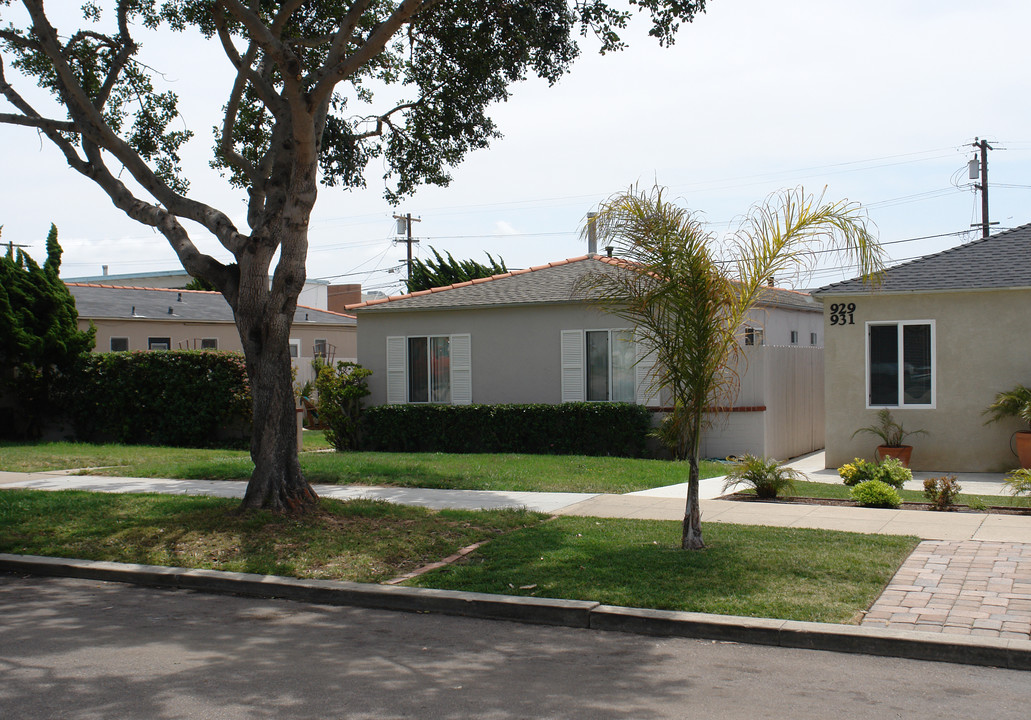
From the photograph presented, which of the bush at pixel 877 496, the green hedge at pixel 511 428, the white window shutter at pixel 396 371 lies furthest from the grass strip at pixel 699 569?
the white window shutter at pixel 396 371

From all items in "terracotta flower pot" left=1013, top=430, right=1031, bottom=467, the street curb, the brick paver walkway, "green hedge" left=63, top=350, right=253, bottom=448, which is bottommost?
the street curb

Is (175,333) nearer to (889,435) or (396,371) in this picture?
(396,371)

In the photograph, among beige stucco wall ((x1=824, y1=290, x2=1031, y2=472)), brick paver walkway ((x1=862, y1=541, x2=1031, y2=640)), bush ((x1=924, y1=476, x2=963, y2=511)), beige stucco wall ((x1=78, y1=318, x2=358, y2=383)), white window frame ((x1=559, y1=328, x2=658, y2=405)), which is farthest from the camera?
beige stucco wall ((x1=78, y1=318, x2=358, y2=383))

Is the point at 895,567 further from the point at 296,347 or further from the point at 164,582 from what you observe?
the point at 296,347

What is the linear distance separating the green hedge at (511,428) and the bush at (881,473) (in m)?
4.76

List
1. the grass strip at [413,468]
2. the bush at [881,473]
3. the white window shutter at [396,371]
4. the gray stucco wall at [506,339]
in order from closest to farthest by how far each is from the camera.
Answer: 1. the bush at [881,473]
2. the grass strip at [413,468]
3. the gray stucco wall at [506,339]
4. the white window shutter at [396,371]

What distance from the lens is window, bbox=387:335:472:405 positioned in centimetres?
1973

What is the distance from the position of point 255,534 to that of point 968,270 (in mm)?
12186

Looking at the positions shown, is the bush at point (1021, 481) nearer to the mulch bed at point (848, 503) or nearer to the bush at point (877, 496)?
the mulch bed at point (848, 503)

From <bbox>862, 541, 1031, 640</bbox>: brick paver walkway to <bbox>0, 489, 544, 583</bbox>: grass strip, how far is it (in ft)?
13.1

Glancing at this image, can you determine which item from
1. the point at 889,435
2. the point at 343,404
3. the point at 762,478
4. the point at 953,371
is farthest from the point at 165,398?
the point at 953,371

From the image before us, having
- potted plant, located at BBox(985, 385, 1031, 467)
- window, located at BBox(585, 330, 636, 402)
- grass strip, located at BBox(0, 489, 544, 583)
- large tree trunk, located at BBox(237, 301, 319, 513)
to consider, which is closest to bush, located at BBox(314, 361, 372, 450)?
window, located at BBox(585, 330, 636, 402)

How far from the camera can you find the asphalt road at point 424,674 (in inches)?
201

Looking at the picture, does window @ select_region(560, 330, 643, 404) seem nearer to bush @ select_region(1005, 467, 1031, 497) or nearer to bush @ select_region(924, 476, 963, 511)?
bush @ select_region(924, 476, 963, 511)
